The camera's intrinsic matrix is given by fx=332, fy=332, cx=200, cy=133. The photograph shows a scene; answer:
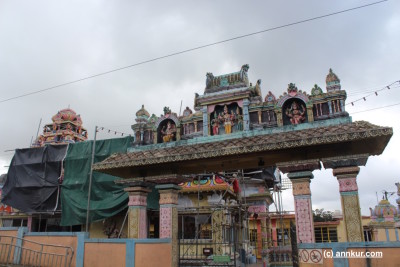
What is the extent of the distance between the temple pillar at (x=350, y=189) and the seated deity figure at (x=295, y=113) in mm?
4270

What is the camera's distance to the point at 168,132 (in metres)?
16.3

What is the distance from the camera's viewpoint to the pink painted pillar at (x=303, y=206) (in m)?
9.37

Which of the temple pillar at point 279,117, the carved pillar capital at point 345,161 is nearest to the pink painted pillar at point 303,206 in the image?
the carved pillar capital at point 345,161

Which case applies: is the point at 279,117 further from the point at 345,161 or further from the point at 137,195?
the point at 137,195

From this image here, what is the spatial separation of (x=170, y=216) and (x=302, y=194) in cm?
451

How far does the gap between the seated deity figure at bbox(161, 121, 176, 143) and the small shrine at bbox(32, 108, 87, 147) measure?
57.9 ft

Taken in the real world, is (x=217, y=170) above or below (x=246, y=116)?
below

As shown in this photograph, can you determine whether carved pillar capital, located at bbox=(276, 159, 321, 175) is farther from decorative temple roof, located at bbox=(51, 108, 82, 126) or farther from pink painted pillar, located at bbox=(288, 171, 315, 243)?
decorative temple roof, located at bbox=(51, 108, 82, 126)

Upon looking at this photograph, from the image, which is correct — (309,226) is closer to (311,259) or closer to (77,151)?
(311,259)

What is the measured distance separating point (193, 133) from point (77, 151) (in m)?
10.6

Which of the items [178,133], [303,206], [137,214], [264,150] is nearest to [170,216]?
[137,214]

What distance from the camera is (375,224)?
89.8 feet

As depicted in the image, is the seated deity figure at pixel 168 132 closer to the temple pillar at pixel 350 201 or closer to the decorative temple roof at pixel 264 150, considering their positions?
the decorative temple roof at pixel 264 150

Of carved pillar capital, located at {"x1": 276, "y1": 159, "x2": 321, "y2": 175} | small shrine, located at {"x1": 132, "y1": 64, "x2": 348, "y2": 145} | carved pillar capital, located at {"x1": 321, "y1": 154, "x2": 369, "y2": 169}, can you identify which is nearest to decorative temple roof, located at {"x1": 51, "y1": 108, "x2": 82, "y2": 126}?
small shrine, located at {"x1": 132, "y1": 64, "x2": 348, "y2": 145}
